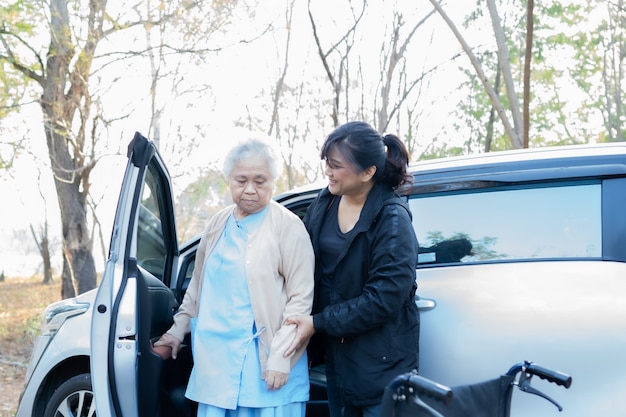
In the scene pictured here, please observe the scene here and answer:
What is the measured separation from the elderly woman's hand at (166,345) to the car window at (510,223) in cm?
119

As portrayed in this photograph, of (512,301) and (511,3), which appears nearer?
(512,301)

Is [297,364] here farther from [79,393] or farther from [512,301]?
[79,393]

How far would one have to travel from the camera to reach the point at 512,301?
294 cm

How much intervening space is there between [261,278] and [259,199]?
1.10 ft

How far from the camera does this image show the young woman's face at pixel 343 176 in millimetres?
2852

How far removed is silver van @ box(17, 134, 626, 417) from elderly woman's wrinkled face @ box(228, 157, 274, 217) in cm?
52

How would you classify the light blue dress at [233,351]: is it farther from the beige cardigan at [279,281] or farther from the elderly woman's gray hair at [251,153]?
the elderly woman's gray hair at [251,153]

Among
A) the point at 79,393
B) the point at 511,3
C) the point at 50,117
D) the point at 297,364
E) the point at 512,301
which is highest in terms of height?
the point at 511,3

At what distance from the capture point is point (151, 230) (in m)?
3.89

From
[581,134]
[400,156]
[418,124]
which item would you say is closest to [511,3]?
[418,124]

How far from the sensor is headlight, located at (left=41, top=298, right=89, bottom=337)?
3.78 metres

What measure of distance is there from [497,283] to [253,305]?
1.02 m

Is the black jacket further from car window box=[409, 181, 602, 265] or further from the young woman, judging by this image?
car window box=[409, 181, 602, 265]

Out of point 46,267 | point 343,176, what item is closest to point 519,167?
point 343,176
